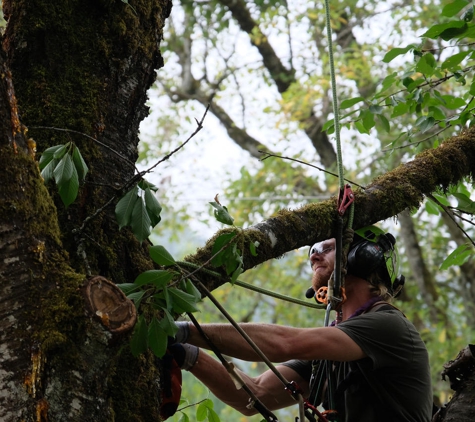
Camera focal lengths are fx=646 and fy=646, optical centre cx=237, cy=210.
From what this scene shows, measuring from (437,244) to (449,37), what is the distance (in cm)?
775

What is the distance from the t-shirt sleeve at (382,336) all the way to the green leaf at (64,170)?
141cm

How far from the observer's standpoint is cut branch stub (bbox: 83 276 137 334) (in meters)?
1.46

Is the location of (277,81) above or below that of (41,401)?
above

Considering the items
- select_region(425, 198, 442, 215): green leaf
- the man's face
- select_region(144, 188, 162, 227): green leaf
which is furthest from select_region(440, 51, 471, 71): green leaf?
select_region(144, 188, 162, 227): green leaf

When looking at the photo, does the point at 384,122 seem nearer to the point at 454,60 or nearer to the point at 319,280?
the point at 454,60

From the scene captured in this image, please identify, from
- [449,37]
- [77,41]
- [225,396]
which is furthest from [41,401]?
[449,37]

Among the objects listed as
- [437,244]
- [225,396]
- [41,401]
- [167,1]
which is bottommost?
[41,401]

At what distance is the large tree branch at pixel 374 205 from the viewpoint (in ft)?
7.62

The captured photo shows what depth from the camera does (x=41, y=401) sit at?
1.40m

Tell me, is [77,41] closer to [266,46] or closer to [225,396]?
[225,396]

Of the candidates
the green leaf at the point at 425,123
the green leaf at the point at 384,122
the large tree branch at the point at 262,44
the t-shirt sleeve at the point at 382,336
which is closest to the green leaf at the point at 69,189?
the t-shirt sleeve at the point at 382,336

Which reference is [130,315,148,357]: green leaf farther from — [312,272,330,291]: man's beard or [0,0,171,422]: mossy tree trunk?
[312,272,330,291]: man's beard

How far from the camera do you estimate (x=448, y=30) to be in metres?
2.51

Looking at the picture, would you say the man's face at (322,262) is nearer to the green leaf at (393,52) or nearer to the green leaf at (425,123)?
the green leaf at (425,123)
